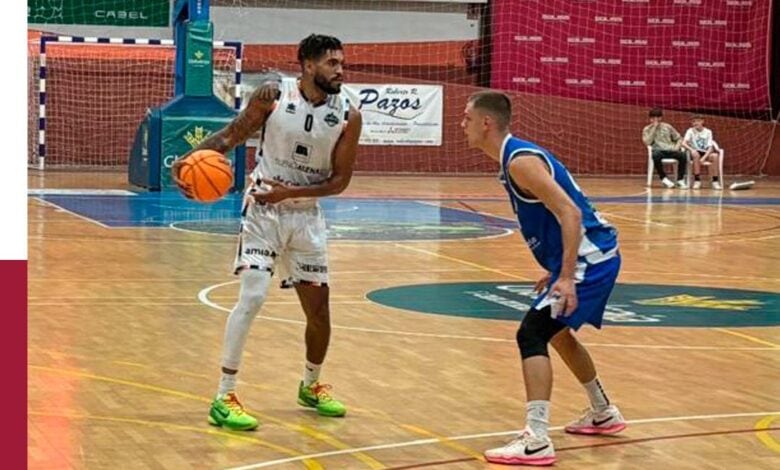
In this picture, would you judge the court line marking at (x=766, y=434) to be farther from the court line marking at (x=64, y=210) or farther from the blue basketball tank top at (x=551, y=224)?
the court line marking at (x=64, y=210)

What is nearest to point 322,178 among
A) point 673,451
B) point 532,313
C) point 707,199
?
point 532,313

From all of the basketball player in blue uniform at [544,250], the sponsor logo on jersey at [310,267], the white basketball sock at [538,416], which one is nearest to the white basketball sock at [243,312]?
the sponsor logo on jersey at [310,267]

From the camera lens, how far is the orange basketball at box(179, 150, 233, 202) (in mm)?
7070

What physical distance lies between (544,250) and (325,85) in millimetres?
1375

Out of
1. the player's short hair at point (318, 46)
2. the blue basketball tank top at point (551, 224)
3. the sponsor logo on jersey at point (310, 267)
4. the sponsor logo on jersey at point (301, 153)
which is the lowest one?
the sponsor logo on jersey at point (310, 267)

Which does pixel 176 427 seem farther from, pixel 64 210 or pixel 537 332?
pixel 64 210

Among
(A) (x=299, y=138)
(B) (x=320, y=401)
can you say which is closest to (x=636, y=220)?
(B) (x=320, y=401)

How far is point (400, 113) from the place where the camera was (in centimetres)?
3056

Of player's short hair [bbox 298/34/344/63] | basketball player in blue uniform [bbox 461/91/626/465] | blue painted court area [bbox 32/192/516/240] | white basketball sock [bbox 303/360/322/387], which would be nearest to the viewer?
basketball player in blue uniform [bbox 461/91/626/465]

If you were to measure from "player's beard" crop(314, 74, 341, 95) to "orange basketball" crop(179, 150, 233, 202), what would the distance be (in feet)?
2.01

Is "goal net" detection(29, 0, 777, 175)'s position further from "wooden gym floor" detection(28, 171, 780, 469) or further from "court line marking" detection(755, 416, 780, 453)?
"court line marking" detection(755, 416, 780, 453)

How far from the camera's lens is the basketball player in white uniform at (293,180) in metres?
7.05

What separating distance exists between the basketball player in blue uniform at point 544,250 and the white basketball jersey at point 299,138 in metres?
0.84

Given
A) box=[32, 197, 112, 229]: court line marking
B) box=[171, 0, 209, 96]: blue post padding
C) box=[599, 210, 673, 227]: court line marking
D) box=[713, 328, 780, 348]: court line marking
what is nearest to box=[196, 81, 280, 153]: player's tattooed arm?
box=[713, 328, 780, 348]: court line marking
